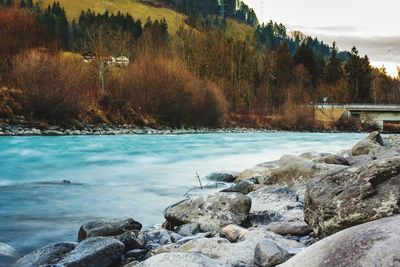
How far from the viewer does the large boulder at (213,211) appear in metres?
6.59

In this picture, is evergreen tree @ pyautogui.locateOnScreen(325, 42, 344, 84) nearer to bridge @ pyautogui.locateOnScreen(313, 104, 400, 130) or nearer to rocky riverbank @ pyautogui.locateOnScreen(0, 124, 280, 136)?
bridge @ pyautogui.locateOnScreen(313, 104, 400, 130)

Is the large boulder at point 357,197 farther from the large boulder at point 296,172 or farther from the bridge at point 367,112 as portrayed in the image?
the bridge at point 367,112

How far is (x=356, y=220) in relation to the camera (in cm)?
485

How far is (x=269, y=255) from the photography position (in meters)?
4.20

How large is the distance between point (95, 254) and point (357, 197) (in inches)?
112

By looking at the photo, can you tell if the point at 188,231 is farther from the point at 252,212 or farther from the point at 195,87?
the point at 195,87

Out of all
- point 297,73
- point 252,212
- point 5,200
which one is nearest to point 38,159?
point 5,200

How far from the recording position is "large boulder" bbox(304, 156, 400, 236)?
15.7 ft

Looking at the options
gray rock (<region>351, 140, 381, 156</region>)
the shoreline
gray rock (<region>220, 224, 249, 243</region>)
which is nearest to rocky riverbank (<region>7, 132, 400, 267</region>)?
gray rock (<region>220, 224, 249, 243</region>)

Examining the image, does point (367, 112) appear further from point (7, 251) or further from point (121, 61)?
point (7, 251)

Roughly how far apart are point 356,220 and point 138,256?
2.49 metres

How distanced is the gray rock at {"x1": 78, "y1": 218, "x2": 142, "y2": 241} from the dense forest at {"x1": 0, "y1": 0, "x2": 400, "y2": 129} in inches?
990

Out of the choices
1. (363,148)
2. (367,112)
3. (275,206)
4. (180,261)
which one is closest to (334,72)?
(367,112)

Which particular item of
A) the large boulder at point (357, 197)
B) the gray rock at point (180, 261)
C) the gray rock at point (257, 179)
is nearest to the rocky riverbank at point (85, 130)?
the gray rock at point (257, 179)
